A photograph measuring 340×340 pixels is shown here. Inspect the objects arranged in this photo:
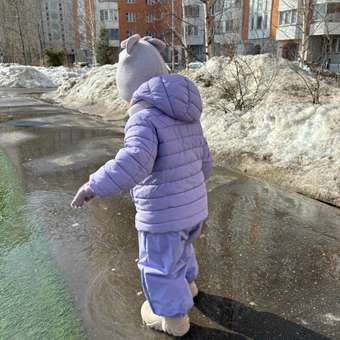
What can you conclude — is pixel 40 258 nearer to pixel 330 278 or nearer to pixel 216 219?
pixel 216 219

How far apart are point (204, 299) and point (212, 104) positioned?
18.8 feet

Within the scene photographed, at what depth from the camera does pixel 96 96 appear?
11586mm

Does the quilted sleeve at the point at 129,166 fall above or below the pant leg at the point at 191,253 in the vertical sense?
above

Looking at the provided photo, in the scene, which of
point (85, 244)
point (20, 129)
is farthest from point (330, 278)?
point (20, 129)

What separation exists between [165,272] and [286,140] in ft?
12.0

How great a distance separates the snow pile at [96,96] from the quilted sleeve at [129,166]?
7.64m

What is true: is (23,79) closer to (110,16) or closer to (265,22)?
(265,22)

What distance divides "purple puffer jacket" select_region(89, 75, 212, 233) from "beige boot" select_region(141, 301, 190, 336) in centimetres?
54

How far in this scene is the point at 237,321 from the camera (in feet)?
7.86

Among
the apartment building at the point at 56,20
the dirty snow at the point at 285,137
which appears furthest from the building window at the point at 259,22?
the dirty snow at the point at 285,137

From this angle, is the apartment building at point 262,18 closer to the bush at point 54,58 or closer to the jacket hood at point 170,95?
the bush at point 54,58

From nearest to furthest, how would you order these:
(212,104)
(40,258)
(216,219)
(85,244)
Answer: (40,258)
(85,244)
(216,219)
(212,104)

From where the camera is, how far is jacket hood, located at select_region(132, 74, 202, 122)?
2.00 meters

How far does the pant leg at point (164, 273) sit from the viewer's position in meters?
2.13
